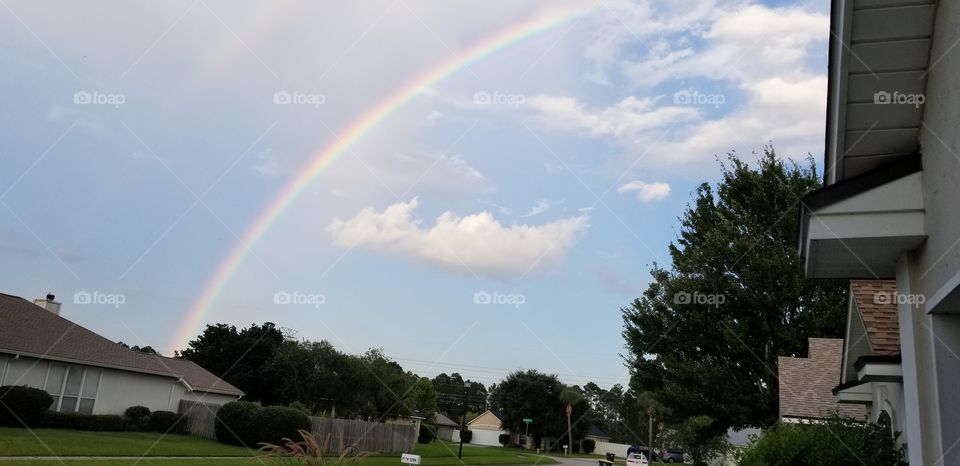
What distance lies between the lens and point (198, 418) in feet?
105

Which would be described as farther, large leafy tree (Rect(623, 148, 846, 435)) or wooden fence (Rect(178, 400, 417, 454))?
wooden fence (Rect(178, 400, 417, 454))

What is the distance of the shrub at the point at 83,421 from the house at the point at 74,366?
3.75ft

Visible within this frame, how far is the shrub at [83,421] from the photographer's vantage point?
24969mm

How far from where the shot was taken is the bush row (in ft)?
89.0

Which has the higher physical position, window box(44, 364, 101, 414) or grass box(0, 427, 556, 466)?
window box(44, 364, 101, 414)

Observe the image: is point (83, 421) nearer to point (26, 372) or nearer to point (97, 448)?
point (26, 372)

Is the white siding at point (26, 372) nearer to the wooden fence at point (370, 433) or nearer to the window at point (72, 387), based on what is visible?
the window at point (72, 387)

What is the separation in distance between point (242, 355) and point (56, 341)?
1388 inches

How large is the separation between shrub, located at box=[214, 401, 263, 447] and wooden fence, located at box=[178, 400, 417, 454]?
0.98 metres

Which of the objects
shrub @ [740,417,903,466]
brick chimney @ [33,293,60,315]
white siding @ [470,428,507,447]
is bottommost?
white siding @ [470,428,507,447]

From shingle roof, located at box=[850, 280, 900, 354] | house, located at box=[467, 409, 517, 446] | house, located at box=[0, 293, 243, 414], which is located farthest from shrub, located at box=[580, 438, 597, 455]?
shingle roof, located at box=[850, 280, 900, 354]

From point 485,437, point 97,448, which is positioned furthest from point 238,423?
point 485,437

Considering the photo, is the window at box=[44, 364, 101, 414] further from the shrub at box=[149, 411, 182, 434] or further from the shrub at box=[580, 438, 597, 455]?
the shrub at box=[580, 438, 597, 455]

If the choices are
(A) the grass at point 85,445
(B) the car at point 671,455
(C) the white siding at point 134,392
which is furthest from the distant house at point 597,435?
(A) the grass at point 85,445
